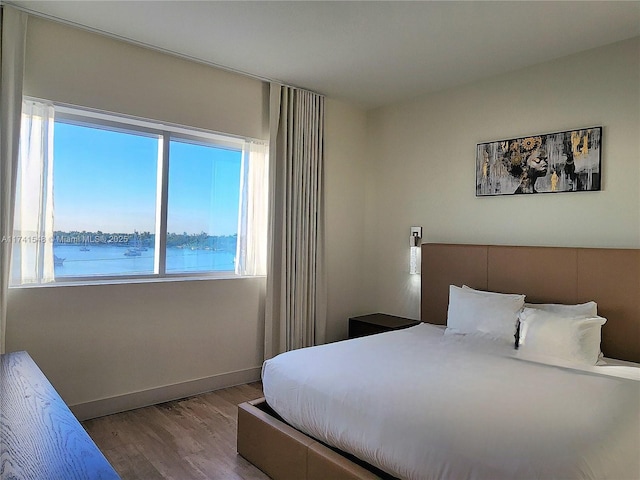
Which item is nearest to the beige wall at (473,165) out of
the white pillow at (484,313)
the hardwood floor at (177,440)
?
the white pillow at (484,313)

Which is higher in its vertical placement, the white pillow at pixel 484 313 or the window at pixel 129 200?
the window at pixel 129 200

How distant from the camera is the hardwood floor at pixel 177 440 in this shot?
2473 millimetres

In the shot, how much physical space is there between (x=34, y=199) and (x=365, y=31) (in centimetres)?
259

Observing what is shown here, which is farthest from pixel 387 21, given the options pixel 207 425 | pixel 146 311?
pixel 207 425

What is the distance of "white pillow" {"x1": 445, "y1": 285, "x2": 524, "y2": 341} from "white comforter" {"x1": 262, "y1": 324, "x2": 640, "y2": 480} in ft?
0.91

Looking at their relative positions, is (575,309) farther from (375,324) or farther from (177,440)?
(177,440)

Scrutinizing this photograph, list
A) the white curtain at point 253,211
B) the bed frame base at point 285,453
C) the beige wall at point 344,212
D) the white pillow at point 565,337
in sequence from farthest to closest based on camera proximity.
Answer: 1. the beige wall at point 344,212
2. the white curtain at point 253,211
3. the white pillow at point 565,337
4. the bed frame base at point 285,453

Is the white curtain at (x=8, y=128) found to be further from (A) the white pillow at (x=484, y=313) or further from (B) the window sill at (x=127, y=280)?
(A) the white pillow at (x=484, y=313)

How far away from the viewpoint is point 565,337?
273 centimetres

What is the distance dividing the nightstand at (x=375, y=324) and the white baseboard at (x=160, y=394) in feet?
3.48

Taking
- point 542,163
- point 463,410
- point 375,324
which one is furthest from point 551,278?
point 463,410

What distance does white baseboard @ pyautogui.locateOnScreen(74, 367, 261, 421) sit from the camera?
124 inches

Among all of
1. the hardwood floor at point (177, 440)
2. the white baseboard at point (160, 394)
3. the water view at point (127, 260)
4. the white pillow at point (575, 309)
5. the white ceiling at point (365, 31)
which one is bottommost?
the hardwood floor at point (177, 440)

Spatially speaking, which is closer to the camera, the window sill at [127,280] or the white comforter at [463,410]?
the white comforter at [463,410]
